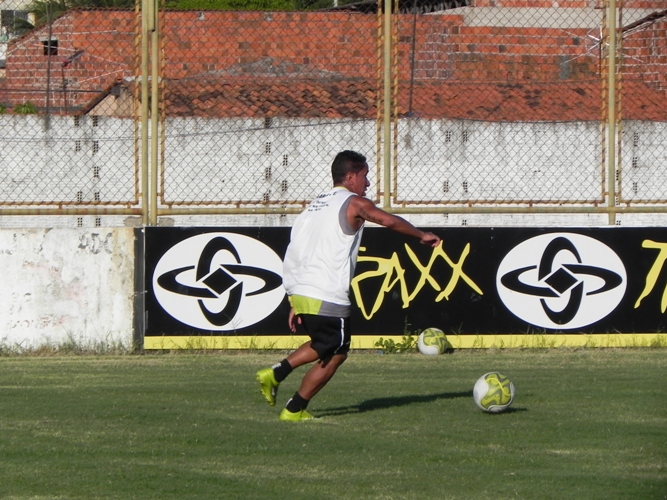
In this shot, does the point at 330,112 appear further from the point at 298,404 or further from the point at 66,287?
the point at 298,404

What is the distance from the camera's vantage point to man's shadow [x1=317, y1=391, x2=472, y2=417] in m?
8.29

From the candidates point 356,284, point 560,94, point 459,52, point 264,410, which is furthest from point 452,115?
point 264,410

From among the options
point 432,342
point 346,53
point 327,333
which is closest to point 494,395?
point 327,333

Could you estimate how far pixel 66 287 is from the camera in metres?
12.0

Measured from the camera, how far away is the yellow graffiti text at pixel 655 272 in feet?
41.1

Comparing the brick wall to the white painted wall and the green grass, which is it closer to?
the white painted wall

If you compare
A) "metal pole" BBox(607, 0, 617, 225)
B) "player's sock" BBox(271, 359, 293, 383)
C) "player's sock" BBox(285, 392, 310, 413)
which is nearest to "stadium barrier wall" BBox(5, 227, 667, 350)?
"metal pole" BBox(607, 0, 617, 225)

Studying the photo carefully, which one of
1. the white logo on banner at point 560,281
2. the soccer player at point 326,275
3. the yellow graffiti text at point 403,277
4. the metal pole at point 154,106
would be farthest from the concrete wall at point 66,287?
the soccer player at point 326,275

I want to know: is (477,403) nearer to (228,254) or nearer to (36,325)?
(228,254)

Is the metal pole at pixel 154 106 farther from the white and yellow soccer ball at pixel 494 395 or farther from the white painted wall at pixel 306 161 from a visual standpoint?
the white and yellow soccer ball at pixel 494 395

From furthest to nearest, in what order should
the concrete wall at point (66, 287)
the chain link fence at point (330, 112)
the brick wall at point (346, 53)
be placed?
the chain link fence at point (330, 112) < the brick wall at point (346, 53) < the concrete wall at point (66, 287)

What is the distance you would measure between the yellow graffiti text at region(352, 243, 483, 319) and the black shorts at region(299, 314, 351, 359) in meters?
4.40

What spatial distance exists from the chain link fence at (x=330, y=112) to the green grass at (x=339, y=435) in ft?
19.3

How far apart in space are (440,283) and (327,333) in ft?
15.4
